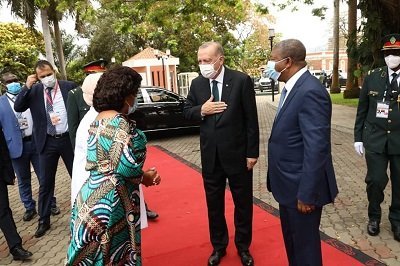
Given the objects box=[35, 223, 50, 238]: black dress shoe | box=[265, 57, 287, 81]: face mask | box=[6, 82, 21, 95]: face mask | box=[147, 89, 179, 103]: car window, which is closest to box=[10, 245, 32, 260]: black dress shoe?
box=[35, 223, 50, 238]: black dress shoe

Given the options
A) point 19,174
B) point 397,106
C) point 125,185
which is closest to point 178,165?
point 19,174

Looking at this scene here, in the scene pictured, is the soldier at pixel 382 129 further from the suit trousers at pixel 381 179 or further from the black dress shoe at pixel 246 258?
the black dress shoe at pixel 246 258

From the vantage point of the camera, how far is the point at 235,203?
3457 millimetres

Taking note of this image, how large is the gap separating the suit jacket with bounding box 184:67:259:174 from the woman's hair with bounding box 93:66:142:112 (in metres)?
1.18

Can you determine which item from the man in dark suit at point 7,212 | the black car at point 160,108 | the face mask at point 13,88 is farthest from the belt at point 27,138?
the black car at point 160,108

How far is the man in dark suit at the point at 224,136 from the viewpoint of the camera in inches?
128

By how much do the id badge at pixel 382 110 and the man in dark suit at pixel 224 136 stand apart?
1343mm

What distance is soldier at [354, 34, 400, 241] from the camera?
142 inches

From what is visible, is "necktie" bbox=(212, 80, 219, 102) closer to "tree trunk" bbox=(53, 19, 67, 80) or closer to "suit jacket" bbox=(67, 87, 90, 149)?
"suit jacket" bbox=(67, 87, 90, 149)

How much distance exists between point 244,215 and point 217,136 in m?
0.76

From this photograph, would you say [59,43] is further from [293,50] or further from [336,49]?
[293,50]

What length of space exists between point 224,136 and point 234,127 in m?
0.12

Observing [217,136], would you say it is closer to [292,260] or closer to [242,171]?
[242,171]

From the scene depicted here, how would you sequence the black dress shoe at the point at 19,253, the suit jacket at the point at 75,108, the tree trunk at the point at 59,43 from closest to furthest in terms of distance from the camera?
1. the black dress shoe at the point at 19,253
2. the suit jacket at the point at 75,108
3. the tree trunk at the point at 59,43
